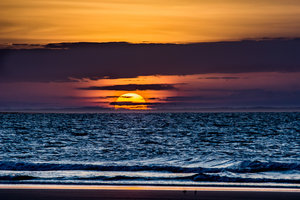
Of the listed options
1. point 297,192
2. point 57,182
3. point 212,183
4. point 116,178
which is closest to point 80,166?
point 116,178

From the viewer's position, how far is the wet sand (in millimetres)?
12727

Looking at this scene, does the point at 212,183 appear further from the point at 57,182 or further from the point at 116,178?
the point at 57,182

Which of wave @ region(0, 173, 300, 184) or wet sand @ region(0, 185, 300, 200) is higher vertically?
wet sand @ region(0, 185, 300, 200)

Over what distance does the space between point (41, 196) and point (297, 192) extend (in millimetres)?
6769

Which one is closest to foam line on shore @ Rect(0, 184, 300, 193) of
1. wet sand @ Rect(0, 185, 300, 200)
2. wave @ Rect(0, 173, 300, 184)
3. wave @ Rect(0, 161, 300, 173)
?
wet sand @ Rect(0, 185, 300, 200)

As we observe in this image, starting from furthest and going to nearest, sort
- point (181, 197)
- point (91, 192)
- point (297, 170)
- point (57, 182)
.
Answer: point (297, 170) → point (57, 182) → point (91, 192) → point (181, 197)

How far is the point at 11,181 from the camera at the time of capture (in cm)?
1627

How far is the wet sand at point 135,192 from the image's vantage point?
1273 cm

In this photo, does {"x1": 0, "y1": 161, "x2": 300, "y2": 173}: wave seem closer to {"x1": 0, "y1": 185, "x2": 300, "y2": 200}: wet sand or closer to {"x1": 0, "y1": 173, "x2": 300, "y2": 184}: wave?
{"x1": 0, "y1": 173, "x2": 300, "y2": 184}: wave

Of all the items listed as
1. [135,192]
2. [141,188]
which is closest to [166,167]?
[141,188]

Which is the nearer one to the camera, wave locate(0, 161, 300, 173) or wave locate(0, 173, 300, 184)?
wave locate(0, 173, 300, 184)

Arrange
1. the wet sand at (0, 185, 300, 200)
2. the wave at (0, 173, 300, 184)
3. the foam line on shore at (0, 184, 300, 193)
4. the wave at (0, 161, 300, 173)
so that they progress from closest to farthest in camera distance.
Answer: the wet sand at (0, 185, 300, 200) < the foam line on shore at (0, 184, 300, 193) < the wave at (0, 173, 300, 184) < the wave at (0, 161, 300, 173)

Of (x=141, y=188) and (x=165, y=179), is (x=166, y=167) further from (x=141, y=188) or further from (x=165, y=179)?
(x=141, y=188)

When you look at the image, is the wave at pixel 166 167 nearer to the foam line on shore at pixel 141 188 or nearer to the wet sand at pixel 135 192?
the foam line on shore at pixel 141 188
